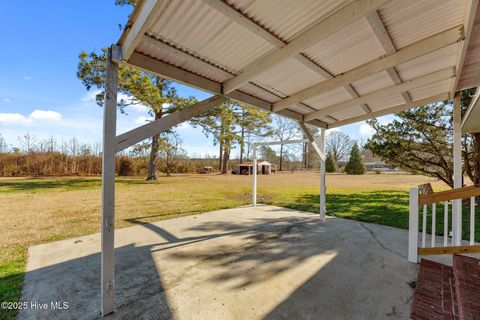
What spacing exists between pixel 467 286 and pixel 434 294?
0.29m

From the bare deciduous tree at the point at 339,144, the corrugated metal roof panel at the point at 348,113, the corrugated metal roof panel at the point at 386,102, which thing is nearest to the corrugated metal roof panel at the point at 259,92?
the corrugated metal roof panel at the point at 348,113

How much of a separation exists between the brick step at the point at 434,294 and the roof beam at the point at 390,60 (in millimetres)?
Answer: 2557

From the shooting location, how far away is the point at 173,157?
873 inches

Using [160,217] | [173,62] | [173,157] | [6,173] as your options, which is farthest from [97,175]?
[173,62]

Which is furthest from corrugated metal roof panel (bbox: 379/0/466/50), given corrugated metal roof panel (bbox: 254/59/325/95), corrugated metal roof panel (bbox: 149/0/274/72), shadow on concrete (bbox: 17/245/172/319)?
shadow on concrete (bbox: 17/245/172/319)

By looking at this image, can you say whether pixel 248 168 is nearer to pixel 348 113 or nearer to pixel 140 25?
pixel 348 113

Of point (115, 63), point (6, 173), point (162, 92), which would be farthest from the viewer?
point (6, 173)

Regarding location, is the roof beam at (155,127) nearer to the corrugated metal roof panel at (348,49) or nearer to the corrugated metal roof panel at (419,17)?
the corrugated metal roof panel at (348,49)

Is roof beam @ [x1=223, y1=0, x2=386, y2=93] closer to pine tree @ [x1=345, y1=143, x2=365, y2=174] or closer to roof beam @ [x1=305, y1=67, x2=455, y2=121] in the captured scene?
roof beam @ [x1=305, y1=67, x2=455, y2=121]

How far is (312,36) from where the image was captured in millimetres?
2152

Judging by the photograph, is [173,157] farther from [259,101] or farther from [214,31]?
[214,31]

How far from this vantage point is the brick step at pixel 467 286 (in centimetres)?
179

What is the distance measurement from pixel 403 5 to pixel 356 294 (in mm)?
2829

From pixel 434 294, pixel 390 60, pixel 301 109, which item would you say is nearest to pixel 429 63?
pixel 390 60
